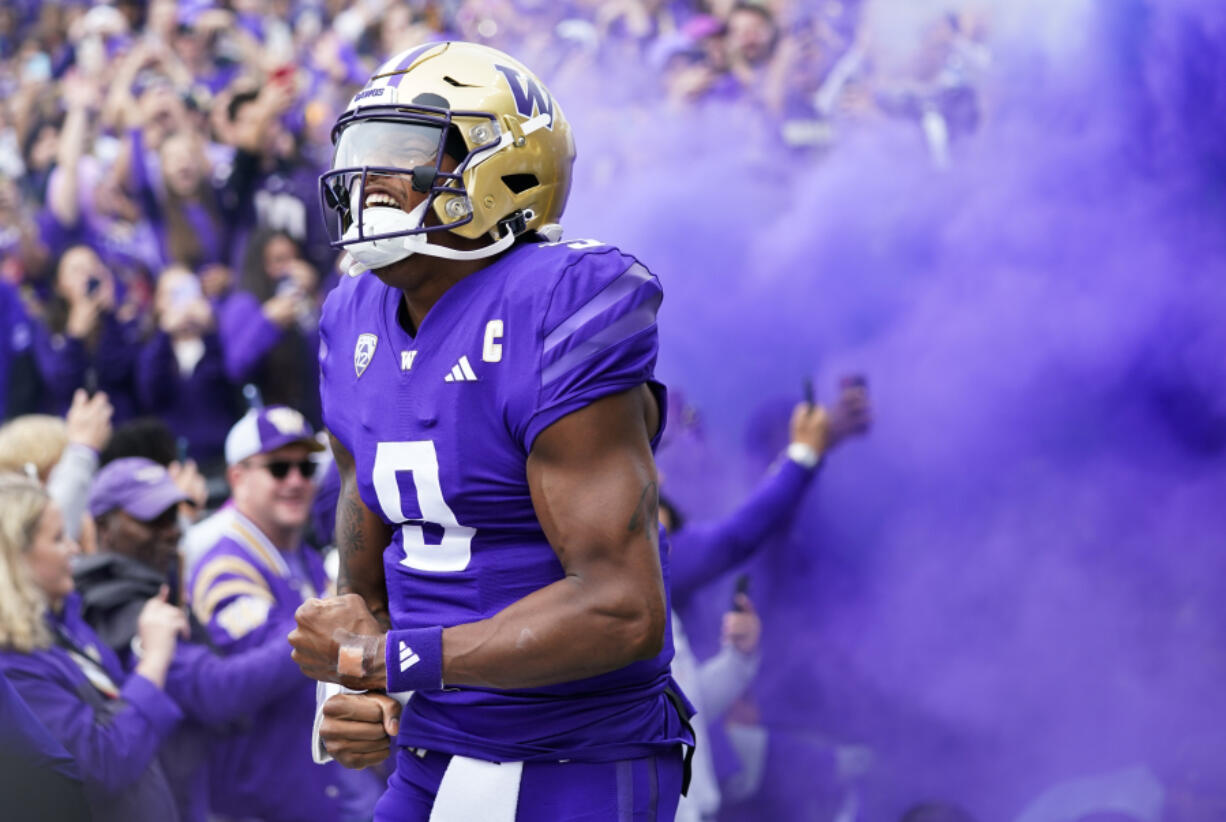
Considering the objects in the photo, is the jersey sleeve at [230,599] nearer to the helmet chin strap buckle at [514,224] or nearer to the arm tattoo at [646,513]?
the helmet chin strap buckle at [514,224]

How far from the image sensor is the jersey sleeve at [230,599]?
3.65 metres

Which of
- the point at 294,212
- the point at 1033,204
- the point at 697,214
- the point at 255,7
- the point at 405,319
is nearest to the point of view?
the point at 405,319

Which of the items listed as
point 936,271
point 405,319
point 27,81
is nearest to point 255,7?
point 27,81

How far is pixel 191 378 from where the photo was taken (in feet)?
19.5

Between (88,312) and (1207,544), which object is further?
(88,312)

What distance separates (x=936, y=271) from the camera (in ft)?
12.7

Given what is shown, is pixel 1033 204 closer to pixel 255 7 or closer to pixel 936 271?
pixel 936 271

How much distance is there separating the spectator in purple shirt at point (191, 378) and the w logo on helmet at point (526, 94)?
4110 millimetres

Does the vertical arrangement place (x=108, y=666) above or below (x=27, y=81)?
below

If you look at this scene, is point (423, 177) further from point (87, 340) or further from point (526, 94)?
point (87, 340)

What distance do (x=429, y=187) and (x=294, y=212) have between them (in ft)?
14.5

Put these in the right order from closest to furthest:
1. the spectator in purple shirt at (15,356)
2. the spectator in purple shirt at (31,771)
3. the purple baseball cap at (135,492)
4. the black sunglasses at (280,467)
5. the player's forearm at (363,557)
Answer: the player's forearm at (363,557) → the spectator in purple shirt at (31,771) → the purple baseball cap at (135,492) → the black sunglasses at (280,467) → the spectator in purple shirt at (15,356)

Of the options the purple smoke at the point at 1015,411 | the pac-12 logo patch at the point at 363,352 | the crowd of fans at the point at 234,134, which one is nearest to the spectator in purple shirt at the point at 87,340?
the crowd of fans at the point at 234,134

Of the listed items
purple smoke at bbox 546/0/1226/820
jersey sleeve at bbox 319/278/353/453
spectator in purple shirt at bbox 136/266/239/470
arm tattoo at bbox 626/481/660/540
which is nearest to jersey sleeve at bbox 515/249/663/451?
arm tattoo at bbox 626/481/660/540
